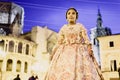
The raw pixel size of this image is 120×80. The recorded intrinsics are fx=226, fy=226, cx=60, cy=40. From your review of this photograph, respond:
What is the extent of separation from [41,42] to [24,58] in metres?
4.64

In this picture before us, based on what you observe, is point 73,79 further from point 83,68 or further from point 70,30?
point 70,30

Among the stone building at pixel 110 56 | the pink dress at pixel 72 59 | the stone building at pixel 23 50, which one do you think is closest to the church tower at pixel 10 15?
the stone building at pixel 23 50

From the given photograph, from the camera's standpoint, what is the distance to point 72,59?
174 inches

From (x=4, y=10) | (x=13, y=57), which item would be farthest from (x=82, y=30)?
(x=4, y=10)

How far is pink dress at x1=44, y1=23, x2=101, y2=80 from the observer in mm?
4215

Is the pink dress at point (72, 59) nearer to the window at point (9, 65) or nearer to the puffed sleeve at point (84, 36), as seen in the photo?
the puffed sleeve at point (84, 36)

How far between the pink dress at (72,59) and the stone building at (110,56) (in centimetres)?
2501

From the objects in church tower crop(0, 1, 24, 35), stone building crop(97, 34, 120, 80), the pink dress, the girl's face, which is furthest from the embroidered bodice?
church tower crop(0, 1, 24, 35)

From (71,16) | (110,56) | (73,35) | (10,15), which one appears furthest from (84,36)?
(10,15)

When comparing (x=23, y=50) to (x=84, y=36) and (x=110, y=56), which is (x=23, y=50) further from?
(x=84, y=36)

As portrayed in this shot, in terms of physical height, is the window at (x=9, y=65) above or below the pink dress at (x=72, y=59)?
below

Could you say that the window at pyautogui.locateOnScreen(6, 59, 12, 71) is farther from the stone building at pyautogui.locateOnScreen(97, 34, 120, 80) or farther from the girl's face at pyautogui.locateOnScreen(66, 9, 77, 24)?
the girl's face at pyautogui.locateOnScreen(66, 9, 77, 24)

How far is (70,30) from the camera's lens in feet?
16.3

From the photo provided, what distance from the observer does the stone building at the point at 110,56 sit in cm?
2900
